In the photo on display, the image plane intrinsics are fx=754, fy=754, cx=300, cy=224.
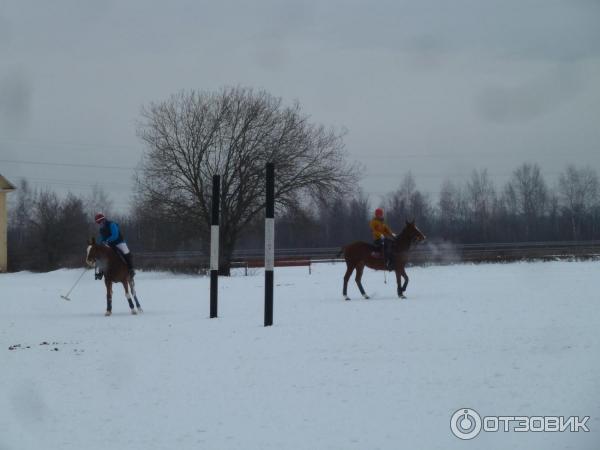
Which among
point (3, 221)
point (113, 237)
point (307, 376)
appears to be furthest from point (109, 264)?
point (3, 221)

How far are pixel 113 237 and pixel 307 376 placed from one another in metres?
10.1

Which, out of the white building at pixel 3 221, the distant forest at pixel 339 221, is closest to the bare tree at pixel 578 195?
the distant forest at pixel 339 221

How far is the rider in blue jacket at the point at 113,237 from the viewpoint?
1839 cm

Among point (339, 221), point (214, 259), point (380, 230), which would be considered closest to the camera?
point (214, 259)

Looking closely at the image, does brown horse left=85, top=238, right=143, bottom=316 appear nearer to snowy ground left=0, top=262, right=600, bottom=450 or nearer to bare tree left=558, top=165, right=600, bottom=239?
snowy ground left=0, top=262, right=600, bottom=450

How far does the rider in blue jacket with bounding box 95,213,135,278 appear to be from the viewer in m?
18.4

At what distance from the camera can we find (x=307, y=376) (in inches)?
378

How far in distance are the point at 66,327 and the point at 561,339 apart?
10.3 meters

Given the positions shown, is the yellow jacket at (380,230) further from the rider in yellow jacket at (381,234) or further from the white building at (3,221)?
the white building at (3,221)

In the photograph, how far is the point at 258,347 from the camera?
39.5 ft

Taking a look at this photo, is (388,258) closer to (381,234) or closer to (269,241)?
(381,234)

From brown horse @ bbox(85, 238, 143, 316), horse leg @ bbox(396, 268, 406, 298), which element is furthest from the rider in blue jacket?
horse leg @ bbox(396, 268, 406, 298)

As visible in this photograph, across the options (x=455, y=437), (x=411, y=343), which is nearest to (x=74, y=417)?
(x=455, y=437)

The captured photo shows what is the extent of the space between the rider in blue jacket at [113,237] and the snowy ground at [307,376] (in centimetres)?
193
